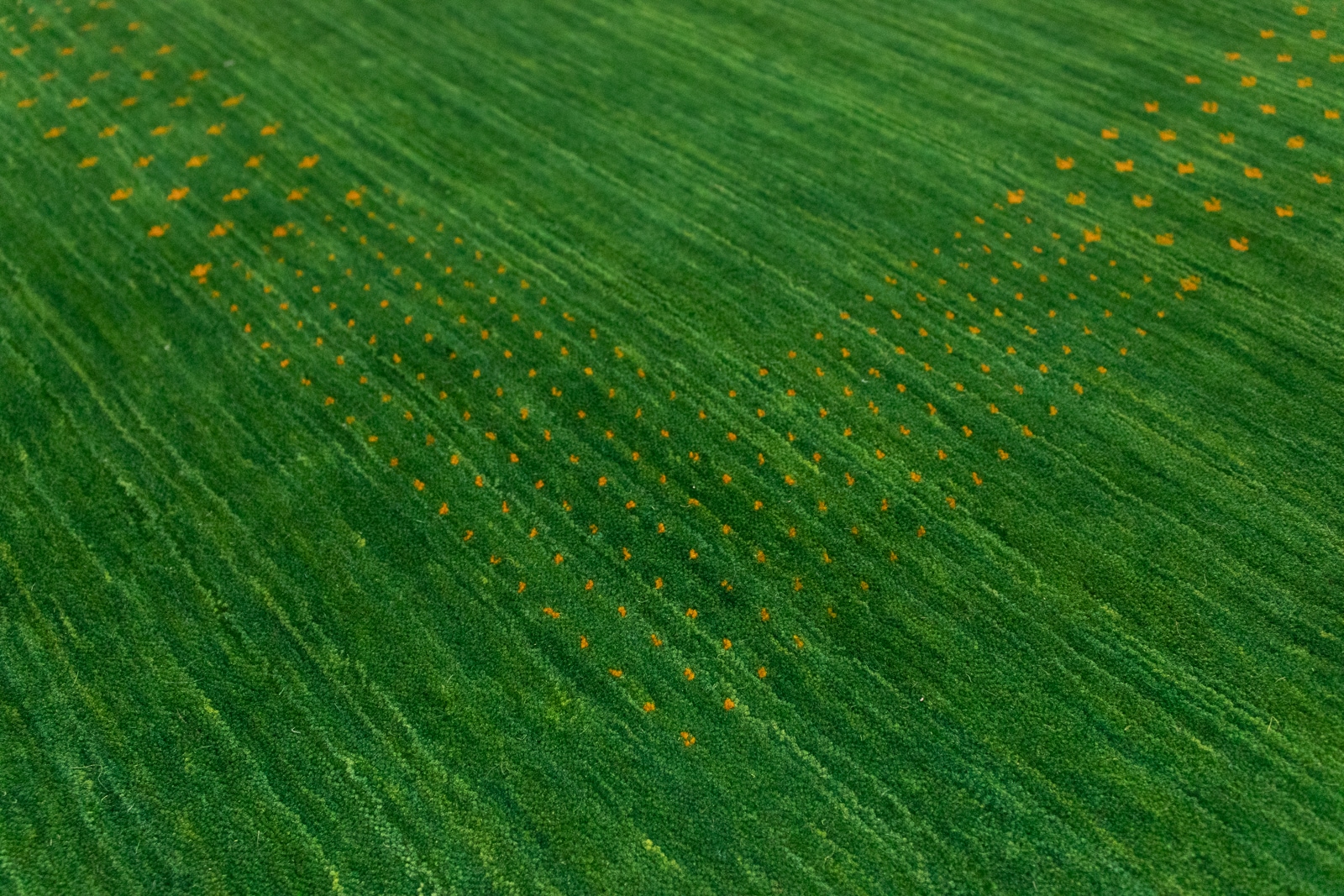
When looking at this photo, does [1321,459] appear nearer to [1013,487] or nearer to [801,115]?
[1013,487]

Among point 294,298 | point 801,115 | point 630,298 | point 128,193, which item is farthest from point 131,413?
point 801,115

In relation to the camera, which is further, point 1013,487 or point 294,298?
point 294,298

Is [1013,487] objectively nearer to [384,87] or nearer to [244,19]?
[384,87]

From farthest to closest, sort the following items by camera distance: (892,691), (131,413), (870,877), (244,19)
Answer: (244,19) → (131,413) → (892,691) → (870,877)

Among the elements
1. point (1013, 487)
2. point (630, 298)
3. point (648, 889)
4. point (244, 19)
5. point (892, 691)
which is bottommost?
point (648, 889)

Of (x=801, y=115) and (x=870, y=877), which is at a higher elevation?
(x=801, y=115)

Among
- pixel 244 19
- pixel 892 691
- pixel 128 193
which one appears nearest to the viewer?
pixel 892 691

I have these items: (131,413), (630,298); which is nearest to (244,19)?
(131,413)
